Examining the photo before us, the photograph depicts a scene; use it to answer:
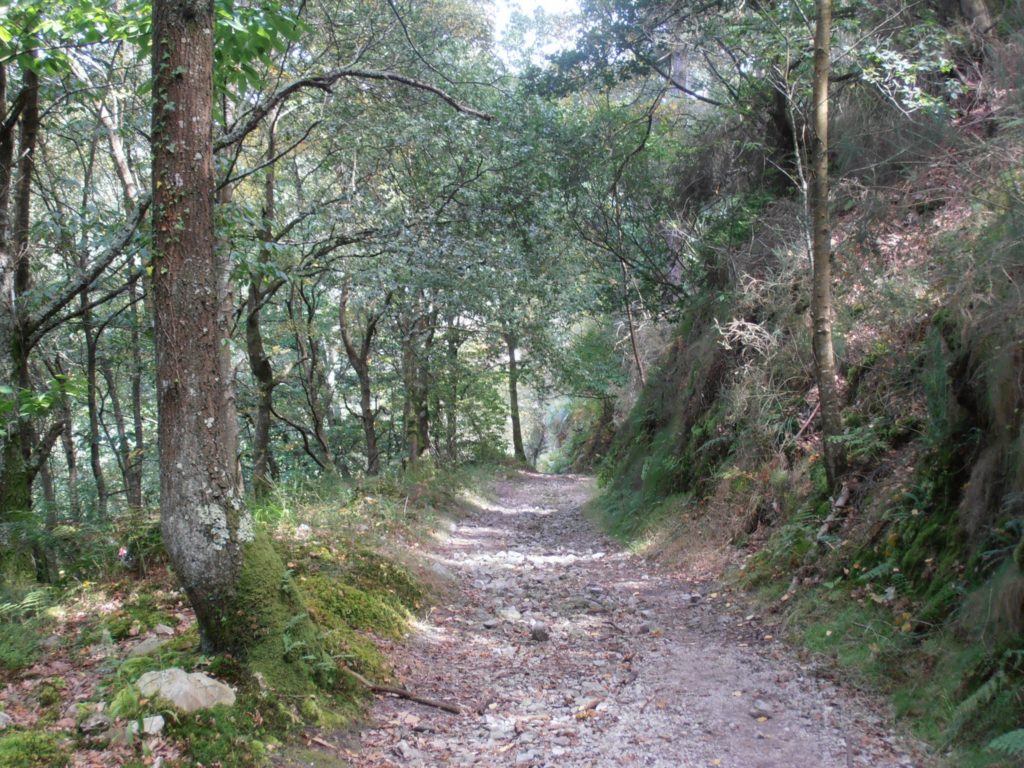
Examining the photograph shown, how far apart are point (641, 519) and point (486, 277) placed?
478cm

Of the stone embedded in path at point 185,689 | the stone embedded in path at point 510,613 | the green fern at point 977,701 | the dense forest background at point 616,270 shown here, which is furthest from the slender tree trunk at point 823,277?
the stone embedded in path at point 185,689

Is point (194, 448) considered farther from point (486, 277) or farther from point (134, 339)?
point (134, 339)

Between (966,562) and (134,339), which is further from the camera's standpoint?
(134,339)

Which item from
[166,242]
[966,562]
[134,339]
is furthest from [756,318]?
[134,339]

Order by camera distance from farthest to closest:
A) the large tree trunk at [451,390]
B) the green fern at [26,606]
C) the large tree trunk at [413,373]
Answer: the large tree trunk at [451,390] → the large tree trunk at [413,373] → the green fern at [26,606]

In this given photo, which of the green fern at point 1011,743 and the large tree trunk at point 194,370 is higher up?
the large tree trunk at point 194,370

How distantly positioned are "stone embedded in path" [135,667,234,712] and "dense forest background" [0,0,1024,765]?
13.7 inches

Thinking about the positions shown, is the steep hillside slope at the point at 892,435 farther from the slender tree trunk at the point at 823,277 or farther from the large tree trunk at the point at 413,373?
the large tree trunk at the point at 413,373

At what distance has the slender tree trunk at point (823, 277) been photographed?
6.58 meters

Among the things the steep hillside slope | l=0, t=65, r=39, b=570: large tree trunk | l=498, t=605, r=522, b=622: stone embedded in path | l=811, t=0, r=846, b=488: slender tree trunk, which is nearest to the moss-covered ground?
l=498, t=605, r=522, b=622: stone embedded in path

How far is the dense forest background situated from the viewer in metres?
4.02

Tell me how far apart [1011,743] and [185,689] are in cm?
391

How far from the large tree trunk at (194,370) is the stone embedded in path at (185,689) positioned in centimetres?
34

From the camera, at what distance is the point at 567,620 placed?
6.84m
